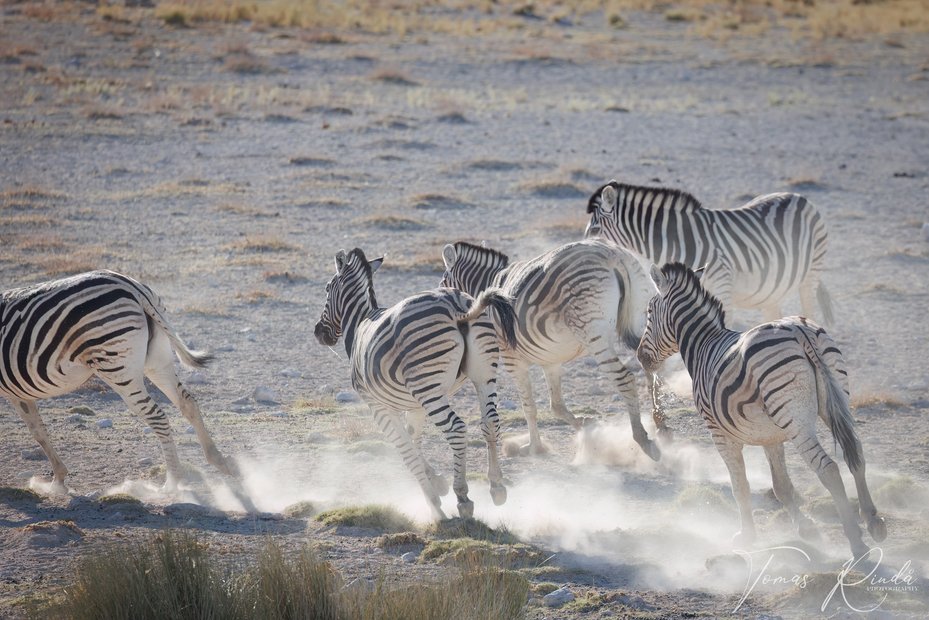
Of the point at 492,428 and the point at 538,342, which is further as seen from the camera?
the point at 538,342

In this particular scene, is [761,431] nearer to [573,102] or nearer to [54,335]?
[54,335]

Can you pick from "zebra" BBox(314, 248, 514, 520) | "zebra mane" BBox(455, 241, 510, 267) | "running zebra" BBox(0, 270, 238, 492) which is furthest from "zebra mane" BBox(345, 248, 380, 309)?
"running zebra" BBox(0, 270, 238, 492)

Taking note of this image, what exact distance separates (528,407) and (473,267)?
1.30 meters

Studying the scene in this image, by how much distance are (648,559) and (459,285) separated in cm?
337

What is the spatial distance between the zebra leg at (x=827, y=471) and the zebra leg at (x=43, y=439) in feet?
16.9

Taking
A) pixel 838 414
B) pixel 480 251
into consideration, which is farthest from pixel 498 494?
pixel 480 251

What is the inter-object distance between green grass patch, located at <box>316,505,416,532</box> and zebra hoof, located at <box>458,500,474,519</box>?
332mm

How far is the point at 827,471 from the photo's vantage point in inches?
240

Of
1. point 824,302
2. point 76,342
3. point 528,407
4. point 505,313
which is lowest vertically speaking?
point 528,407

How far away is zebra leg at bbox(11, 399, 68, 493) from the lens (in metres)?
8.09

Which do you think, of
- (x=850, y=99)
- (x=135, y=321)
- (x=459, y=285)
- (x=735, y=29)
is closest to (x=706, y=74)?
(x=850, y=99)

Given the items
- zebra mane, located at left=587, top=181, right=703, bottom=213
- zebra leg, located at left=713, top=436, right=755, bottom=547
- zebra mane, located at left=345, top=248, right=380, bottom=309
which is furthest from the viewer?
zebra mane, located at left=587, top=181, right=703, bottom=213

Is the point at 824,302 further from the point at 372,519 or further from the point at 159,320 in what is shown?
the point at 159,320

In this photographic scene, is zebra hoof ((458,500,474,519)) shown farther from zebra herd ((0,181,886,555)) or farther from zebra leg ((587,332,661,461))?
zebra leg ((587,332,661,461))
